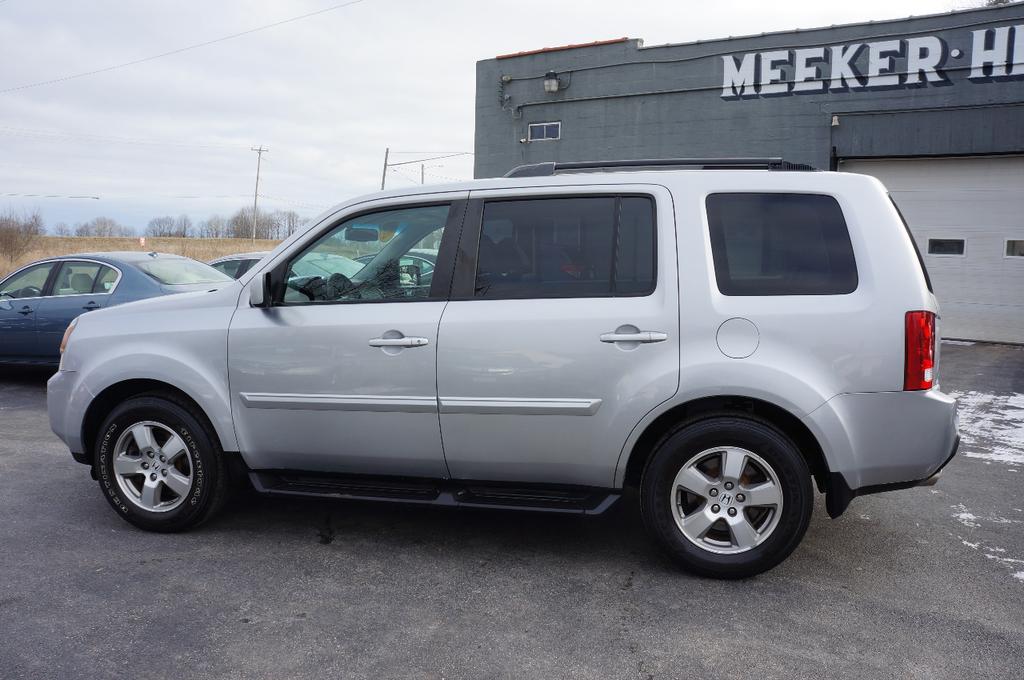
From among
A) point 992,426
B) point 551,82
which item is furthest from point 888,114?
point 992,426

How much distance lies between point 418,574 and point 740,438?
1622 millimetres

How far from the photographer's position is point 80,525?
15.7ft

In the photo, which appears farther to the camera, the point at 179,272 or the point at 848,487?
the point at 179,272

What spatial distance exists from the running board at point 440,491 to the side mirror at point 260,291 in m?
0.89

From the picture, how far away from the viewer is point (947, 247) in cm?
1466

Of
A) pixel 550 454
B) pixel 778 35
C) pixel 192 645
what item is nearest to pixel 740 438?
pixel 550 454

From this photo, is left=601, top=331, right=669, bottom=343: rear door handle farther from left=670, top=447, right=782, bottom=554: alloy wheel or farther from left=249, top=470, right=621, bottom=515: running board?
left=249, top=470, right=621, bottom=515: running board

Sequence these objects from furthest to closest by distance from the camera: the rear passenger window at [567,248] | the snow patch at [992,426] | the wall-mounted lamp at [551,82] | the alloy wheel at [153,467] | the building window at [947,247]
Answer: the wall-mounted lamp at [551,82] → the building window at [947,247] → the snow patch at [992,426] → the alloy wheel at [153,467] → the rear passenger window at [567,248]

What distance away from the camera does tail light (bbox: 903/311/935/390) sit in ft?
12.0

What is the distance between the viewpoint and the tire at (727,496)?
3.79 m

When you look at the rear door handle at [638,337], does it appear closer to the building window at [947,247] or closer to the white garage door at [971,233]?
the white garage door at [971,233]

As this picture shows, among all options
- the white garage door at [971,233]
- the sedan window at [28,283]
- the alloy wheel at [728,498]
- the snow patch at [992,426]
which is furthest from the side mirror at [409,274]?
the white garage door at [971,233]

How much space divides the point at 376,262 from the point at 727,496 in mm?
2093

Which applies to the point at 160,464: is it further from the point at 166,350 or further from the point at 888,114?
the point at 888,114
